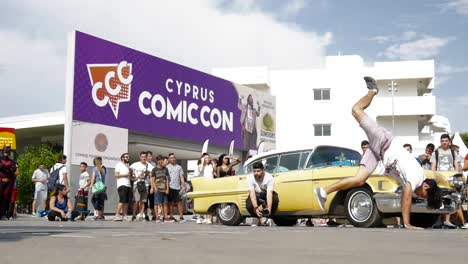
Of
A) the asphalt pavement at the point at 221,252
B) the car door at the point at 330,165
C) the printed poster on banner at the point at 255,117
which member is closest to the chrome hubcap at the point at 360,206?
the car door at the point at 330,165

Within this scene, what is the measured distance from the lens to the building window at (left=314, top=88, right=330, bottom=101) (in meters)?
56.2

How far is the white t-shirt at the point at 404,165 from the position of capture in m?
10.2

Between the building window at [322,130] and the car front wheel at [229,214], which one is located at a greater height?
the building window at [322,130]

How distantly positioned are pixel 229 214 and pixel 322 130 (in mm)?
43051

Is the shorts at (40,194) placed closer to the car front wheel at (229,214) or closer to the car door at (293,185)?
the car front wheel at (229,214)

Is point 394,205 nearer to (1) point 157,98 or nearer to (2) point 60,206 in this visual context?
(2) point 60,206

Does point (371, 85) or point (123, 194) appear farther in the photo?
point (123, 194)

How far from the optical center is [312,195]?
1203 cm

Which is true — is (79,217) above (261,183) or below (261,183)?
below

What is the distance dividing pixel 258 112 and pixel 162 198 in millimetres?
18230

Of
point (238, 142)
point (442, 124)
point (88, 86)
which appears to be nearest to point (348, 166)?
point (88, 86)

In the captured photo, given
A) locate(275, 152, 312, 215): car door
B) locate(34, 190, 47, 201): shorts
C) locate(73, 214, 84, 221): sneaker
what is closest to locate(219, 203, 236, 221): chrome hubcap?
locate(275, 152, 312, 215): car door

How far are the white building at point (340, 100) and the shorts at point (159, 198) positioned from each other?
39342mm

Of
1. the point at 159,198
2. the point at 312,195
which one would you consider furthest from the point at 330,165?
the point at 159,198
